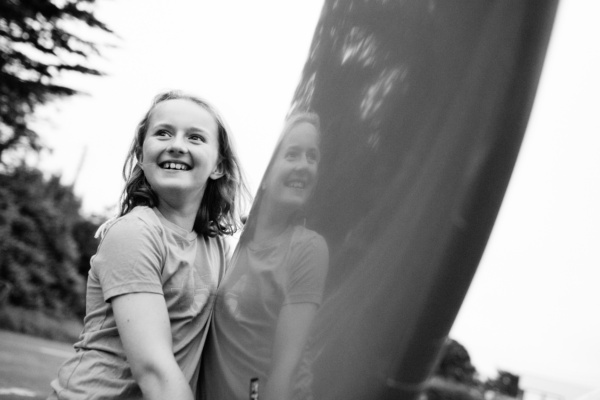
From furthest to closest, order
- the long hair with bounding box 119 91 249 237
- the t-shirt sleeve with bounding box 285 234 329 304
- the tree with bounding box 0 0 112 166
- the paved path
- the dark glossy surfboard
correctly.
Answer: the tree with bounding box 0 0 112 166, the paved path, the long hair with bounding box 119 91 249 237, the t-shirt sleeve with bounding box 285 234 329 304, the dark glossy surfboard

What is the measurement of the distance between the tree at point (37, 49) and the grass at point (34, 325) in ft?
13.5

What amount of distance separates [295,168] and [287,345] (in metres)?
0.27

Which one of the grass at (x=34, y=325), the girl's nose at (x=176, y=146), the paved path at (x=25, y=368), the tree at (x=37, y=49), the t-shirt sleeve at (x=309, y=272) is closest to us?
the t-shirt sleeve at (x=309, y=272)

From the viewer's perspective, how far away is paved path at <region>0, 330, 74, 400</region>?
5738 millimetres

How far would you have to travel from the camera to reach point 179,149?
1.27 metres

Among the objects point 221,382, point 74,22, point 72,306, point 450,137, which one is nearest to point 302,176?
point 450,137

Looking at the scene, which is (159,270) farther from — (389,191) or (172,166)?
(389,191)

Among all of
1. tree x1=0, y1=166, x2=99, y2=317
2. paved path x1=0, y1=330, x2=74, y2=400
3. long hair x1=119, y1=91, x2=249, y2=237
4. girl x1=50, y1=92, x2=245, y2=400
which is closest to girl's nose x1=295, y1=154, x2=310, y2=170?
girl x1=50, y1=92, x2=245, y2=400

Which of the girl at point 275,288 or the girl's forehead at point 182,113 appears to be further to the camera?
the girl's forehead at point 182,113

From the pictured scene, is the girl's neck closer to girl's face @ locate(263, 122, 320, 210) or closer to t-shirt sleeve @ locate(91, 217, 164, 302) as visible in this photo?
t-shirt sleeve @ locate(91, 217, 164, 302)

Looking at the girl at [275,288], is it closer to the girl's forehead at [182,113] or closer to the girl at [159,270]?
the girl at [159,270]

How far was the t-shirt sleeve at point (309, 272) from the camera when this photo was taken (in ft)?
2.97

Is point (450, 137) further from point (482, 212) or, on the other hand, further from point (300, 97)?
point (300, 97)

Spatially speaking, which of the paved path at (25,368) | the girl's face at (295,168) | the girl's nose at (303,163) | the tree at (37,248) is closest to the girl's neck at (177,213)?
the girl's face at (295,168)
